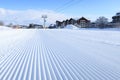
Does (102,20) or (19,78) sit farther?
(102,20)

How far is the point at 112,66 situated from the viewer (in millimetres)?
6176

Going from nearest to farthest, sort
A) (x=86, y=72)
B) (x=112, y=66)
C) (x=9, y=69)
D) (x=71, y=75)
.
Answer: (x=71, y=75)
(x=86, y=72)
(x=9, y=69)
(x=112, y=66)

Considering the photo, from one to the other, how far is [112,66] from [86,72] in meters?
1.28

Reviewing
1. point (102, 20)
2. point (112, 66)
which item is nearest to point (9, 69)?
point (112, 66)

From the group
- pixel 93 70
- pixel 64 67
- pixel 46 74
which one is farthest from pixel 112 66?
pixel 46 74

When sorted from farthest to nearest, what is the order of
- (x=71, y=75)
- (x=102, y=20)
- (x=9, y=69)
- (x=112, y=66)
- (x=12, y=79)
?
(x=102, y=20) < (x=112, y=66) < (x=9, y=69) < (x=71, y=75) < (x=12, y=79)

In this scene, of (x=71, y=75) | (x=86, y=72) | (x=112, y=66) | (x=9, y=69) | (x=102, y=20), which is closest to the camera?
(x=71, y=75)

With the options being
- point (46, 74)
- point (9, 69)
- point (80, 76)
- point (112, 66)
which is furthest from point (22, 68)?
point (112, 66)

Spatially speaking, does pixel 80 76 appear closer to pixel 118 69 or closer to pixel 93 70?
pixel 93 70

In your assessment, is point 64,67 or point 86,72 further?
point 64,67

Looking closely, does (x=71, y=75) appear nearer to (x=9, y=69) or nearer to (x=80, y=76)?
(x=80, y=76)

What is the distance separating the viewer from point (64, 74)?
509cm

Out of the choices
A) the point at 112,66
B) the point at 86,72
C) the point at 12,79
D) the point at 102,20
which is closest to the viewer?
the point at 12,79

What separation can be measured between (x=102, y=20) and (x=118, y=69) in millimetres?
68378
